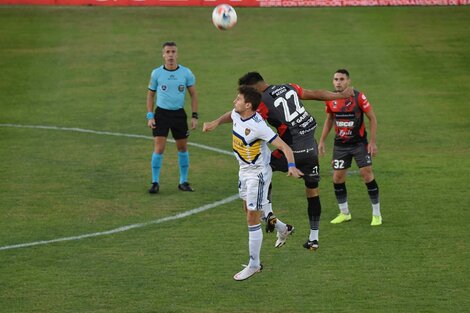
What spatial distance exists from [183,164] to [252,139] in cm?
612

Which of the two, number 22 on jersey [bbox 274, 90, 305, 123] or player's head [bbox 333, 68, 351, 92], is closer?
number 22 on jersey [bbox 274, 90, 305, 123]

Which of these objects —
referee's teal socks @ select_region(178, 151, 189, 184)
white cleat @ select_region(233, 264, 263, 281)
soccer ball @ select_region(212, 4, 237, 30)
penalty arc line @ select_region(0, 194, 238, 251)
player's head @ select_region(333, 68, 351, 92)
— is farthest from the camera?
referee's teal socks @ select_region(178, 151, 189, 184)

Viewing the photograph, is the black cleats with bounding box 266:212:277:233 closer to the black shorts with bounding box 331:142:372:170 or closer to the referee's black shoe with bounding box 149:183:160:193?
the black shorts with bounding box 331:142:372:170

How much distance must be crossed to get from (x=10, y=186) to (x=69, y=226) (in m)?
3.28

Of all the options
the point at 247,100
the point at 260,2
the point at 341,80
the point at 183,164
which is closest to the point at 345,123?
the point at 341,80

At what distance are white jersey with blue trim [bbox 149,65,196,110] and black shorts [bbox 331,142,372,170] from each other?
384cm

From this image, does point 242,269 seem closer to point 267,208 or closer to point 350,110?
point 267,208

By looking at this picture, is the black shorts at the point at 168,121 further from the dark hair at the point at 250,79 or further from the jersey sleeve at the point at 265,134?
the jersey sleeve at the point at 265,134

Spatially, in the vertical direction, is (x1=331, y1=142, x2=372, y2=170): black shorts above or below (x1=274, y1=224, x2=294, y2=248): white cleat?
above

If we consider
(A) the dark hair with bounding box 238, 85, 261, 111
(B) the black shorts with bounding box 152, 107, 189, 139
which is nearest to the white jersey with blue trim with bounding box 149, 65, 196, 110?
(B) the black shorts with bounding box 152, 107, 189, 139

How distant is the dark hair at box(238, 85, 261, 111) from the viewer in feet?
48.6

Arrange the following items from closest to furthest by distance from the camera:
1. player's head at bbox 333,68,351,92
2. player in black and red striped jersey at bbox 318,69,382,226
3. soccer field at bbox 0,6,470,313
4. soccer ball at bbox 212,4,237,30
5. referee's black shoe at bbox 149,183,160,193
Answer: soccer field at bbox 0,6,470,313
player's head at bbox 333,68,351,92
player in black and red striped jersey at bbox 318,69,382,226
soccer ball at bbox 212,4,237,30
referee's black shoe at bbox 149,183,160,193

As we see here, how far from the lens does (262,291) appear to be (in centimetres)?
Answer: 1486

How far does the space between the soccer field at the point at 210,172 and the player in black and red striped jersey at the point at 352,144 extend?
1.52ft
